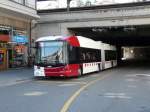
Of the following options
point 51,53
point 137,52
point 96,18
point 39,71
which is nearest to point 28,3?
point 96,18

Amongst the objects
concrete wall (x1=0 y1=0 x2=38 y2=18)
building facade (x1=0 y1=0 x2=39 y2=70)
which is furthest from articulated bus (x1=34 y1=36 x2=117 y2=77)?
building facade (x1=0 y1=0 x2=39 y2=70)

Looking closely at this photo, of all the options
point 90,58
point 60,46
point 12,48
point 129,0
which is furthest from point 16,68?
point 129,0

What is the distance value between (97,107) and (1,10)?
73.8 ft

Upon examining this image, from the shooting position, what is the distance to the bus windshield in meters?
23.9

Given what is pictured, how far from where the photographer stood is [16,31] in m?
36.3

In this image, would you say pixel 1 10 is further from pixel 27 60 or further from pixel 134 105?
pixel 134 105

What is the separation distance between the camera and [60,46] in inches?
953

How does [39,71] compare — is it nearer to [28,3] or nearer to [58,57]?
[58,57]

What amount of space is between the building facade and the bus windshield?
26.5ft

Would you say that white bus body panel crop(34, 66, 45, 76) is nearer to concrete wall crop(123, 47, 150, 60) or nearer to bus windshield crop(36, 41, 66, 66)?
bus windshield crop(36, 41, 66, 66)

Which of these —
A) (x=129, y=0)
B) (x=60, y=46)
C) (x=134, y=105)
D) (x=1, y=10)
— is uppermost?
(x=129, y=0)

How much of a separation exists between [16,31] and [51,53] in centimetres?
1314

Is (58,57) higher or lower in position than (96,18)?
lower

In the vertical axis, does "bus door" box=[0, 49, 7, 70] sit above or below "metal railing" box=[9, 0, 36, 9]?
below
